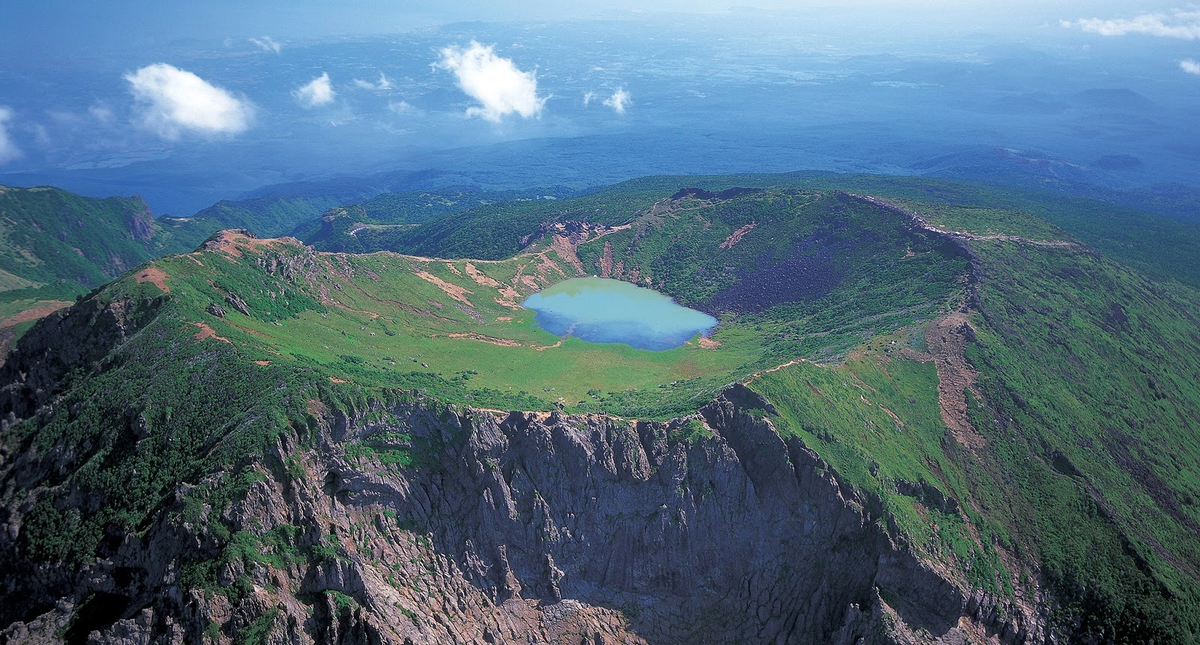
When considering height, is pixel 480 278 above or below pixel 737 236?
above

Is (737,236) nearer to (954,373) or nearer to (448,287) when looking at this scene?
(448,287)

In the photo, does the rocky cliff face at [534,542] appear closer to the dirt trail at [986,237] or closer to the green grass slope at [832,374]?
the green grass slope at [832,374]

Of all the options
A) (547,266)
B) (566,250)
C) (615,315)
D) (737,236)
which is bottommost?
(615,315)

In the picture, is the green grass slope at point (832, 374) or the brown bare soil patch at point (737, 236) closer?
the green grass slope at point (832, 374)

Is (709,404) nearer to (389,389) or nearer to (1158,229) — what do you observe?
(389,389)

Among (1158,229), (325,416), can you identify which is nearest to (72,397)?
(325,416)

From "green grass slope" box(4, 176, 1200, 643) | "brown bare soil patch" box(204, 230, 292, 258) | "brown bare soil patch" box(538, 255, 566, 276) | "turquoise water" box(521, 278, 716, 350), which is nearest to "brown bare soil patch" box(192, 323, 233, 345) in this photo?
"green grass slope" box(4, 176, 1200, 643)

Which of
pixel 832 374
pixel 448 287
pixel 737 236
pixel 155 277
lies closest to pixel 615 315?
pixel 448 287

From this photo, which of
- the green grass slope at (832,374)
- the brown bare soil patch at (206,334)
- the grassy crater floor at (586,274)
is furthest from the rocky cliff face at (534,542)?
the brown bare soil patch at (206,334)
